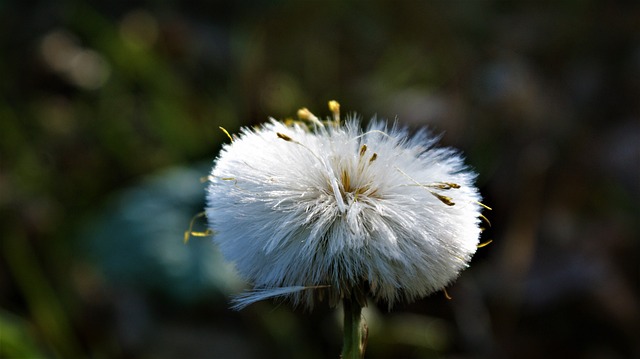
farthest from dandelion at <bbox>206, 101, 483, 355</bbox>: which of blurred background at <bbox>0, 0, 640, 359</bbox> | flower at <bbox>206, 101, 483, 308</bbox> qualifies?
blurred background at <bbox>0, 0, 640, 359</bbox>

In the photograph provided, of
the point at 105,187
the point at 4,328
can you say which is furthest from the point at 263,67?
the point at 4,328

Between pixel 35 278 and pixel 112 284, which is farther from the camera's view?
pixel 112 284

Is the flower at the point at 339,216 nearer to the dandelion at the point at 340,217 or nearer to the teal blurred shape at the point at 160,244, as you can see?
the dandelion at the point at 340,217

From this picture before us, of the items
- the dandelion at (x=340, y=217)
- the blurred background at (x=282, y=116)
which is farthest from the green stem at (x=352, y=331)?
the blurred background at (x=282, y=116)

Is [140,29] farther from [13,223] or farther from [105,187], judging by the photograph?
[13,223]

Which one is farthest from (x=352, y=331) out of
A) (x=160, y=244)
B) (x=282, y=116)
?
(x=282, y=116)

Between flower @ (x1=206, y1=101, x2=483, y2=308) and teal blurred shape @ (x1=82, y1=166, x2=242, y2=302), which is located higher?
flower @ (x1=206, y1=101, x2=483, y2=308)

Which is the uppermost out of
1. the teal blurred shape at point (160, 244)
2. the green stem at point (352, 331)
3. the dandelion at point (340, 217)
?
the dandelion at point (340, 217)

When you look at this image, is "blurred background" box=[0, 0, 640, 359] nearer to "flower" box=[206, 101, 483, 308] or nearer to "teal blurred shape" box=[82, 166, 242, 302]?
"teal blurred shape" box=[82, 166, 242, 302]
